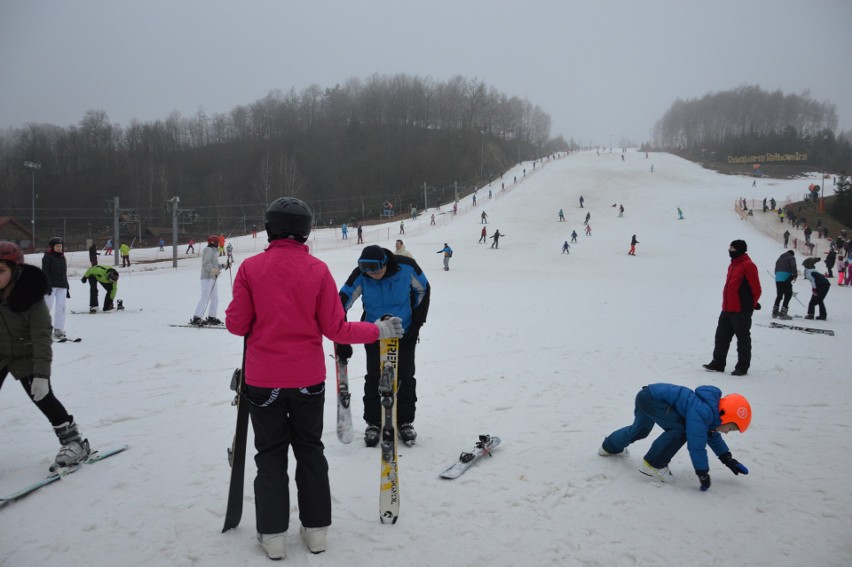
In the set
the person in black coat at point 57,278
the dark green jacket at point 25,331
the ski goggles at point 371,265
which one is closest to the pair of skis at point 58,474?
the dark green jacket at point 25,331

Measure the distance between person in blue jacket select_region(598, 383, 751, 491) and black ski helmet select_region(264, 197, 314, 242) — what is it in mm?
3308

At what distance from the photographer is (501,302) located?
15508mm

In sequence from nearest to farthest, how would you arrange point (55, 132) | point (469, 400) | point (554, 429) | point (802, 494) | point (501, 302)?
1. point (802, 494)
2. point (554, 429)
3. point (469, 400)
4. point (501, 302)
5. point (55, 132)

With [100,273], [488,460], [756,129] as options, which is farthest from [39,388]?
[756,129]

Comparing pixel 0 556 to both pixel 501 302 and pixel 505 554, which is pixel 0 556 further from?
pixel 501 302

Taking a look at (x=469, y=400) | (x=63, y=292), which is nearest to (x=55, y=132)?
(x=63, y=292)

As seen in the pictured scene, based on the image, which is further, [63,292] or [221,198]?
[221,198]

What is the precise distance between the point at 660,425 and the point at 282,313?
3.40 metres

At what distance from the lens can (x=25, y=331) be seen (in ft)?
12.7

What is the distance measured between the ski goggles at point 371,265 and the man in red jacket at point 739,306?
5.90 m

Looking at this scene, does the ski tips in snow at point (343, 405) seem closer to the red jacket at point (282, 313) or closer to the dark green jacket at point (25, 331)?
the red jacket at point (282, 313)

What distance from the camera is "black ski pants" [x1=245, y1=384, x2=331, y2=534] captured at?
9.71ft

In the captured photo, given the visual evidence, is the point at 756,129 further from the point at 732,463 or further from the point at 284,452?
the point at 284,452

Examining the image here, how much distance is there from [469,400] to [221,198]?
293 ft
